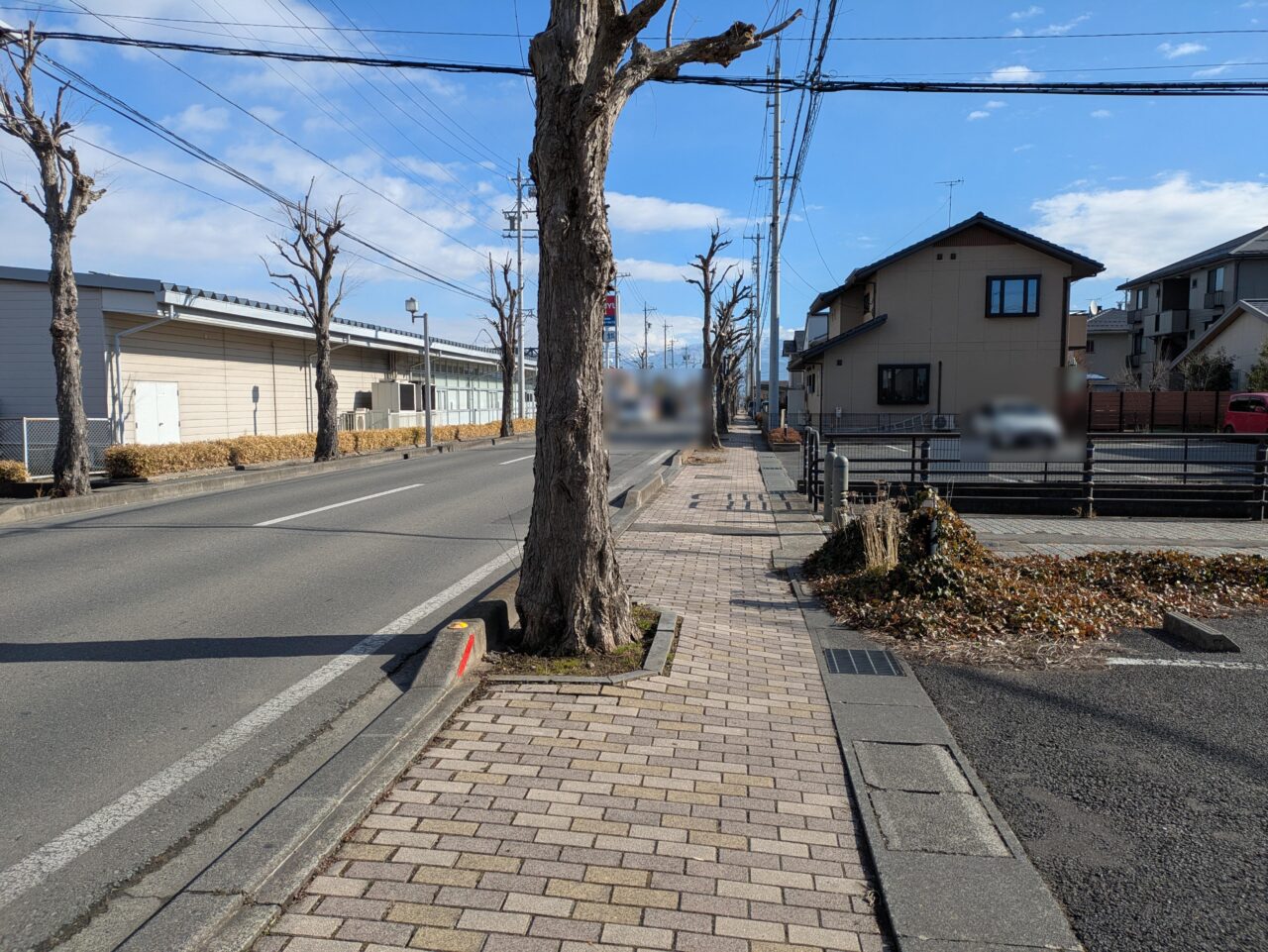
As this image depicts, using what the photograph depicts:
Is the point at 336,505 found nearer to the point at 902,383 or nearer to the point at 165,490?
the point at 165,490

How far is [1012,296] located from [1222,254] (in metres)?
45.7

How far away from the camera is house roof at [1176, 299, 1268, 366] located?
35938 mm

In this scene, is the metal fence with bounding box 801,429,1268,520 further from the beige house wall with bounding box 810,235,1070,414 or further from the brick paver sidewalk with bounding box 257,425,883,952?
the brick paver sidewalk with bounding box 257,425,883,952

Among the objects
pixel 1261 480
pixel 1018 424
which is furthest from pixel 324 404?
pixel 1018 424

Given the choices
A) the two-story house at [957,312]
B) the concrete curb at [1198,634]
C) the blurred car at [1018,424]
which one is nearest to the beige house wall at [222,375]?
the two-story house at [957,312]

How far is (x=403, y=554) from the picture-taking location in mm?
9586

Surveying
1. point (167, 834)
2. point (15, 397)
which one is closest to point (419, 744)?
point (167, 834)

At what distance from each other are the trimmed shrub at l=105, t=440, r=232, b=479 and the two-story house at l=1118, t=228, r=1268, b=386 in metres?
43.4

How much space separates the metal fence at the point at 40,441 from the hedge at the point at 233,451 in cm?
78

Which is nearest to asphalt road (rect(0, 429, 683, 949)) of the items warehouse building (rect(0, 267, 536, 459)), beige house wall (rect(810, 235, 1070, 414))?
beige house wall (rect(810, 235, 1070, 414))

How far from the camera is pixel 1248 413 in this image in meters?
28.3

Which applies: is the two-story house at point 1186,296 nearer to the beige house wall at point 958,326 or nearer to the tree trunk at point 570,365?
the beige house wall at point 958,326

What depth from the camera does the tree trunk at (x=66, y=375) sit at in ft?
49.0

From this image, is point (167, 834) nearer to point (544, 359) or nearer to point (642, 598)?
point (544, 359)
